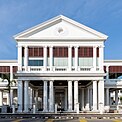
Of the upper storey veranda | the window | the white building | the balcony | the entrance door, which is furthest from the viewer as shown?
the entrance door

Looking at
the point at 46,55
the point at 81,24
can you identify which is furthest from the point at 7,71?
the point at 81,24

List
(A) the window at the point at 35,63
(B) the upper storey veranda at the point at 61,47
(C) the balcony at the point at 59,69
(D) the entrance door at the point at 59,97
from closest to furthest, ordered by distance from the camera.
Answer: (C) the balcony at the point at 59,69 → (B) the upper storey veranda at the point at 61,47 → (A) the window at the point at 35,63 → (D) the entrance door at the point at 59,97

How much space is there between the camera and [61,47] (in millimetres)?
59281

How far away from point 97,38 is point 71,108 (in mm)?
11590

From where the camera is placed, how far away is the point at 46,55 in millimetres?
58812

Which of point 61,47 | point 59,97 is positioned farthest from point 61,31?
point 59,97

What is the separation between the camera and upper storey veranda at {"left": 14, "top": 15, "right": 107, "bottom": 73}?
192 feet

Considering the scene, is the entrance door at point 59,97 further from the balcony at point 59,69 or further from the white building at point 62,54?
the balcony at point 59,69

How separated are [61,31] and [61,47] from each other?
8.24 feet

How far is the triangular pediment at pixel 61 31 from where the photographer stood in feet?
192

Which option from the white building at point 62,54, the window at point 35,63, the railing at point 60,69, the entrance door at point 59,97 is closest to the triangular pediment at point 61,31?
the white building at point 62,54

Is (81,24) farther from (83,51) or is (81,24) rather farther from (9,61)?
(9,61)

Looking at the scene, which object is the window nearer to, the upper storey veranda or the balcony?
the upper storey veranda

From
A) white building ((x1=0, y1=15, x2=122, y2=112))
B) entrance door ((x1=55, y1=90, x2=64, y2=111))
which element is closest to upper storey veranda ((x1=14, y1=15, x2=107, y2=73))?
white building ((x1=0, y1=15, x2=122, y2=112))
